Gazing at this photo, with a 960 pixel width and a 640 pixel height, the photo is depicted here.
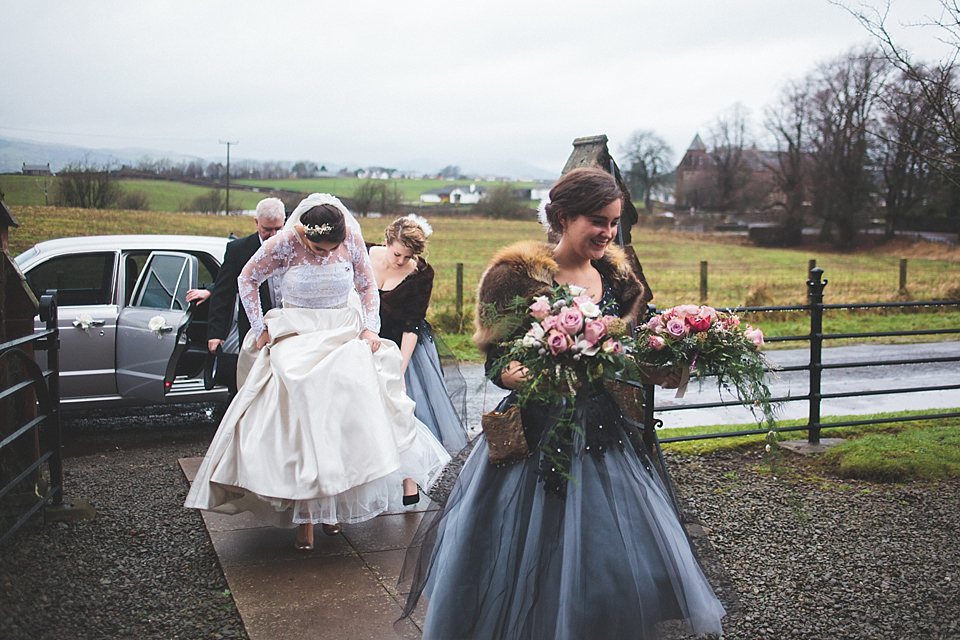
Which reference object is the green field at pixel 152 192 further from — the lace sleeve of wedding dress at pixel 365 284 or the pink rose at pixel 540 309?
the pink rose at pixel 540 309

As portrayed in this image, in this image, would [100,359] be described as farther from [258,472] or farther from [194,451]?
[258,472]

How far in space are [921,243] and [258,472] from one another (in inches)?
1727

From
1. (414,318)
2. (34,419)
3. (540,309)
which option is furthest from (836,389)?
(34,419)

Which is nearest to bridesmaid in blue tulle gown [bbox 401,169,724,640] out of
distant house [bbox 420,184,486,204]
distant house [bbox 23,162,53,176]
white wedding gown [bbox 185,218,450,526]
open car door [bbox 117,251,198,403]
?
white wedding gown [bbox 185,218,450,526]

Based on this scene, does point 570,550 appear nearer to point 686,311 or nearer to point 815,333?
point 686,311

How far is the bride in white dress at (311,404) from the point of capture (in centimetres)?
459

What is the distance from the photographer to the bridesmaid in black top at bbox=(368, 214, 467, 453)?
6.27m

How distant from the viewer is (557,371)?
9.51ft

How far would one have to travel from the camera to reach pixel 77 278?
8.41 meters

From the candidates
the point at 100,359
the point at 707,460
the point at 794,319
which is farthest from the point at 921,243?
the point at 100,359

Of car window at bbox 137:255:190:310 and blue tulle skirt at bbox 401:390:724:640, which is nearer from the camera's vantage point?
blue tulle skirt at bbox 401:390:724:640

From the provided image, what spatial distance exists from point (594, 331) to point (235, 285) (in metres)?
4.00

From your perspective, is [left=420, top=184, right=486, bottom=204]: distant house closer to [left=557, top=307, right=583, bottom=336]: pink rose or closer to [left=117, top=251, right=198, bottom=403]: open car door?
[left=117, top=251, right=198, bottom=403]: open car door

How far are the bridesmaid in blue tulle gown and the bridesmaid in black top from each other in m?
2.79
